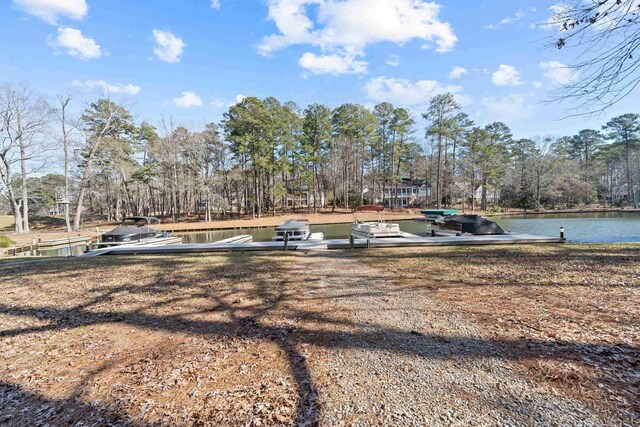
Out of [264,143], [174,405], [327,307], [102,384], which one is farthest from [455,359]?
[264,143]

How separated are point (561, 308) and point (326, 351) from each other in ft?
10.9

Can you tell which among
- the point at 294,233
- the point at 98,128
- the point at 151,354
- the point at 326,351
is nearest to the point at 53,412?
the point at 151,354

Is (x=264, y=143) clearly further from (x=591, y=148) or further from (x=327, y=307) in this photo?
(x=591, y=148)

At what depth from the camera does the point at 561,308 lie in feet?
12.8

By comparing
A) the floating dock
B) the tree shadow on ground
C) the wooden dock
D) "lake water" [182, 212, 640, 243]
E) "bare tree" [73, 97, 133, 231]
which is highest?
"bare tree" [73, 97, 133, 231]

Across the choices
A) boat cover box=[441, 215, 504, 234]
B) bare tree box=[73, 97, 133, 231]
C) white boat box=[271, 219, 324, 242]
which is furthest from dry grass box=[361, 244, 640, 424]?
bare tree box=[73, 97, 133, 231]

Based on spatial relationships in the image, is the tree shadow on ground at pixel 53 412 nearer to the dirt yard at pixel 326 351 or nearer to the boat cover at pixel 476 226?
the dirt yard at pixel 326 351

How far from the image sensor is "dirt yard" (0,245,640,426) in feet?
6.91

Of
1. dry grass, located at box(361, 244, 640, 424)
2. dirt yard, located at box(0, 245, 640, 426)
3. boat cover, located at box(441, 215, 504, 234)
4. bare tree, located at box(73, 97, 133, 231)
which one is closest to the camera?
dirt yard, located at box(0, 245, 640, 426)

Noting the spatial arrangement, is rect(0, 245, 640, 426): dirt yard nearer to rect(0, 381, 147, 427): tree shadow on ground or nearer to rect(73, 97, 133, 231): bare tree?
rect(0, 381, 147, 427): tree shadow on ground

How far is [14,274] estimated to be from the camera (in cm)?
692

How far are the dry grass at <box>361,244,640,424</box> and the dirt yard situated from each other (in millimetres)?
20

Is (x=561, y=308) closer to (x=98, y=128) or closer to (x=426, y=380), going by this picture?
(x=426, y=380)

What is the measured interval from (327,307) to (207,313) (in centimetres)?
177
